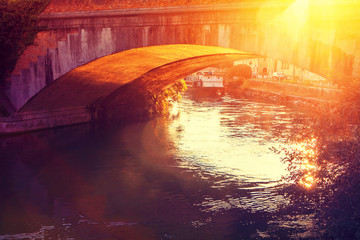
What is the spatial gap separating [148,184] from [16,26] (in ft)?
27.2

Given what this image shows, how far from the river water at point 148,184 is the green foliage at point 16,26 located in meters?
3.08

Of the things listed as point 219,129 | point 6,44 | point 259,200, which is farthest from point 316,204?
point 6,44

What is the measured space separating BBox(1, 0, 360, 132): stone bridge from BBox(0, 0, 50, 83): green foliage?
0.39m

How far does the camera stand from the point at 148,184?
35.9ft

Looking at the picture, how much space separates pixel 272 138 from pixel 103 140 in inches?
256

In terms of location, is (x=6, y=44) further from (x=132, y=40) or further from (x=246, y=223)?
(x=246, y=223)

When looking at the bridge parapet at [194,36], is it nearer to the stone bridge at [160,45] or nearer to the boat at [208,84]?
the stone bridge at [160,45]

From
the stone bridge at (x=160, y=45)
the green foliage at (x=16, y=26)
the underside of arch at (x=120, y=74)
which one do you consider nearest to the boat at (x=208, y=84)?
the stone bridge at (x=160, y=45)

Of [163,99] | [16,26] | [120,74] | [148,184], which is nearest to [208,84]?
[163,99]

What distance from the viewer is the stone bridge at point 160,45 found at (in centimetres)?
905

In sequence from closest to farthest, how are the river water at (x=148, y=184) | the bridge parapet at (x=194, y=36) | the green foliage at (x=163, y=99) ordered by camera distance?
1. the river water at (x=148, y=184)
2. the bridge parapet at (x=194, y=36)
3. the green foliage at (x=163, y=99)

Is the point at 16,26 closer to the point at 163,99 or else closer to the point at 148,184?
the point at 148,184

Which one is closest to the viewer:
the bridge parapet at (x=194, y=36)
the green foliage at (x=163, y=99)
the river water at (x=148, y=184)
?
the river water at (x=148, y=184)

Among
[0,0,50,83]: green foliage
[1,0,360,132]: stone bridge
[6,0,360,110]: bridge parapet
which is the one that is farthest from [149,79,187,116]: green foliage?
[0,0,50,83]: green foliage
